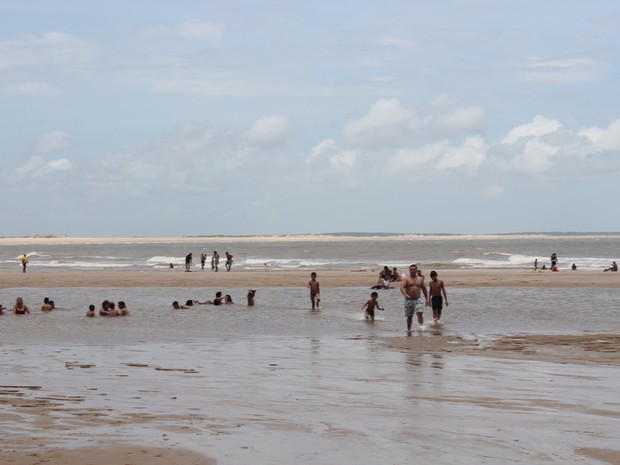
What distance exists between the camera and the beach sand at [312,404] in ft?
24.6

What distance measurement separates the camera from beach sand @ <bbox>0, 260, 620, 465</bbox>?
296 inches

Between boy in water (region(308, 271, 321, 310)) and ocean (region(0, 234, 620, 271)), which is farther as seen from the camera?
ocean (region(0, 234, 620, 271))

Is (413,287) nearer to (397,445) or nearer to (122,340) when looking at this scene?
(122,340)

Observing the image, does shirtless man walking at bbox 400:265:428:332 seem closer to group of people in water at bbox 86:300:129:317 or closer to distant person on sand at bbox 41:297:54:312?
group of people in water at bbox 86:300:129:317

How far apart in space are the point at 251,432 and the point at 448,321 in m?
15.8

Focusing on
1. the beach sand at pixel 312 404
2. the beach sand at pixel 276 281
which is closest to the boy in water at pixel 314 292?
the beach sand at pixel 312 404

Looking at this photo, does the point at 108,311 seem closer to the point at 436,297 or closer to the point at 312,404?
the point at 436,297

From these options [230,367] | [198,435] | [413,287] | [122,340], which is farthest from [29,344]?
[198,435]

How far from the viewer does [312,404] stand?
10.0 m

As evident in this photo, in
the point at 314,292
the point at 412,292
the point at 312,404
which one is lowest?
the point at 312,404

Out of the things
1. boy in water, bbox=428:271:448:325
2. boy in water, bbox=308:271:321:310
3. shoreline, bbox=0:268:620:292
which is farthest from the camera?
shoreline, bbox=0:268:620:292

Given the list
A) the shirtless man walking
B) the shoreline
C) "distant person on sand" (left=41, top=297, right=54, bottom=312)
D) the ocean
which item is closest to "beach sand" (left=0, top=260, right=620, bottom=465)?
the shirtless man walking

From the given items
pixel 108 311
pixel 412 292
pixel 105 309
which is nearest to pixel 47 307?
pixel 105 309

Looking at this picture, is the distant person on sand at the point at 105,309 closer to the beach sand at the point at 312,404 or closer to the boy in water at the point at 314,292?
the boy in water at the point at 314,292
